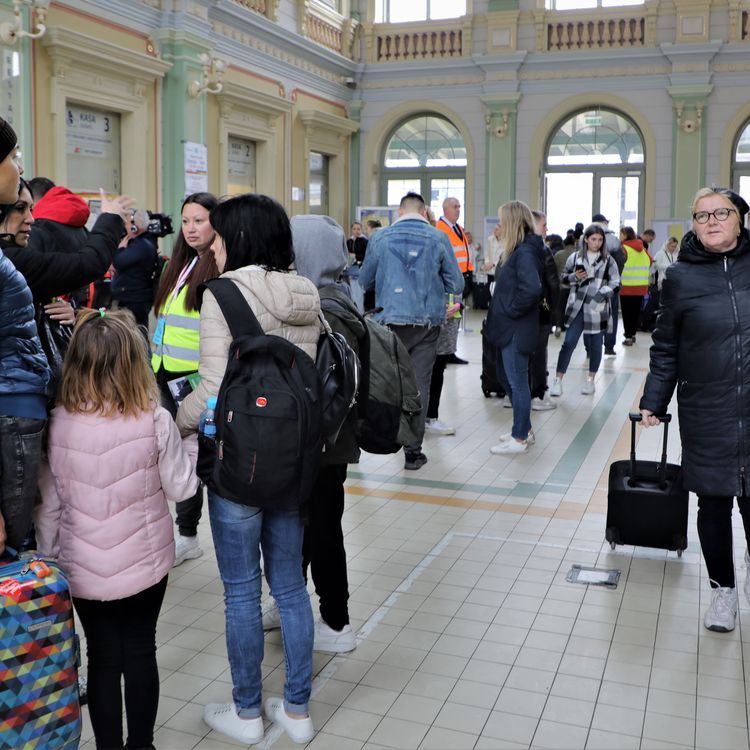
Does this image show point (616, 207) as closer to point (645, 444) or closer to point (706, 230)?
point (645, 444)

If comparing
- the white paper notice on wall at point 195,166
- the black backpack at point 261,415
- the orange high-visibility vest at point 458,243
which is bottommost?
the black backpack at point 261,415

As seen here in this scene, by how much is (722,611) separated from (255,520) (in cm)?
182

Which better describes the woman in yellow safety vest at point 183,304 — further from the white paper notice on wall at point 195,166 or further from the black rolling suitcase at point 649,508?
the white paper notice on wall at point 195,166

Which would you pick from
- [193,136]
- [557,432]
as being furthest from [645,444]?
[193,136]

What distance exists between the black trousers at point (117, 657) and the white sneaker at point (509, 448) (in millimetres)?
3921

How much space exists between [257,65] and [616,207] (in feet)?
24.0

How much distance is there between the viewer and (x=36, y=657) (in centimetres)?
208

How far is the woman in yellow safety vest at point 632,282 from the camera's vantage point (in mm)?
12367

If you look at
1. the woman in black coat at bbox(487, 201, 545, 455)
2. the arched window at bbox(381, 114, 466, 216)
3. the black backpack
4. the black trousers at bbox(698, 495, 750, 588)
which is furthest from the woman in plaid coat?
the arched window at bbox(381, 114, 466, 216)

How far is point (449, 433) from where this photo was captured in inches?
263

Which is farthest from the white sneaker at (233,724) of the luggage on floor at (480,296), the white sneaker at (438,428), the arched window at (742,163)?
the arched window at (742,163)

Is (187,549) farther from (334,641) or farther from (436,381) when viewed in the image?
(436,381)

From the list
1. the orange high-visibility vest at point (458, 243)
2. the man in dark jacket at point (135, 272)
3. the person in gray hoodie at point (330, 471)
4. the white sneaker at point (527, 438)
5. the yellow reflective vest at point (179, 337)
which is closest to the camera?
the person in gray hoodie at point (330, 471)

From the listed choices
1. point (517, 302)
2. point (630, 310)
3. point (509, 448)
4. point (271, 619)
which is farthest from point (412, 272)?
point (630, 310)
